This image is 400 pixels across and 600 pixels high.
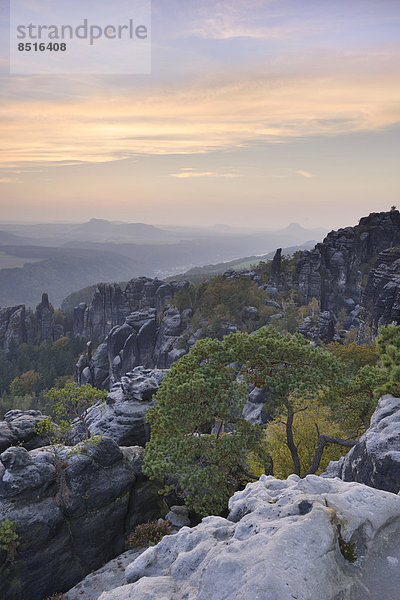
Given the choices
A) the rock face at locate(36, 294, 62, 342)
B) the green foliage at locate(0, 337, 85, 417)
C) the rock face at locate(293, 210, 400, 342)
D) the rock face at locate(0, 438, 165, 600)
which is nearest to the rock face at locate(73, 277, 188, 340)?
the green foliage at locate(0, 337, 85, 417)

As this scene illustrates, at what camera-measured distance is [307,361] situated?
885 inches

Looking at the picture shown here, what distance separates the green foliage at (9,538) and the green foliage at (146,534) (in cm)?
637

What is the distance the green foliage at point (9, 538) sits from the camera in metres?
19.3

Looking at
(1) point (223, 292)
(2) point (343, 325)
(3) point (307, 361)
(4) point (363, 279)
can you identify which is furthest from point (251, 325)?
(3) point (307, 361)

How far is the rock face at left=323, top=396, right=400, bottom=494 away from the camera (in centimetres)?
1398

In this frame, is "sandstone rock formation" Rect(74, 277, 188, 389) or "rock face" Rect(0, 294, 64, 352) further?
"rock face" Rect(0, 294, 64, 352)

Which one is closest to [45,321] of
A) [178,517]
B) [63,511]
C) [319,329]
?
[319,329]

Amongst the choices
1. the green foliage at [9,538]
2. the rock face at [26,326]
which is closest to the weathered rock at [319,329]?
the green foliage at [9,538]

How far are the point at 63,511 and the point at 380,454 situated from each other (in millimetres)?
17454

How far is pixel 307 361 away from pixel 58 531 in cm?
1698

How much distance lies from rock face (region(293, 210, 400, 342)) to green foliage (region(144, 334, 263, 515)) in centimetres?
8342

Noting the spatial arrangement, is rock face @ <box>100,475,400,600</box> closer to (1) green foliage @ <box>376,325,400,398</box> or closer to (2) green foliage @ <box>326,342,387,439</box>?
(1) green foliage @ <box>376,325,400,398</box>

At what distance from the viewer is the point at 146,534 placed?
2300cm

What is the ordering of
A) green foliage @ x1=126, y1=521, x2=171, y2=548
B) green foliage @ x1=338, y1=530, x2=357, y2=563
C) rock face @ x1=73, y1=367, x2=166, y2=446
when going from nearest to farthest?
green foliage @ x1=338, y1=530, x2=357, y2=563 → green foliage @ x1=126, y1=521, x2=171, y2=548 → rock face @ x1=73, y1=367, x2=166, y2=446
